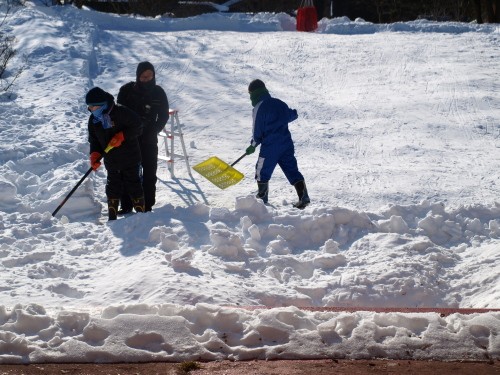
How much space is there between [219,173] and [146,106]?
131 cm

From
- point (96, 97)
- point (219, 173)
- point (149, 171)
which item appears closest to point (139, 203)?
point (149, 171)

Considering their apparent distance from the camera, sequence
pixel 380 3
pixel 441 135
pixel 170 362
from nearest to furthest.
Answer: pixel 170 362 < pixel 441 135 < pixel 380 3

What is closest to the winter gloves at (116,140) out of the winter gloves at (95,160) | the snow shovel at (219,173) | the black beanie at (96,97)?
the winter gloves at (95,160)

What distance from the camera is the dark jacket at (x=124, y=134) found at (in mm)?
8461

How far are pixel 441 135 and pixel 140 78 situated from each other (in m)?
4.92

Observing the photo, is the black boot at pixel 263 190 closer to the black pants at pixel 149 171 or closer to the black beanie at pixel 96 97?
the black pants at pixel 149 171

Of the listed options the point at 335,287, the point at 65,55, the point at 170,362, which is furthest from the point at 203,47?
the point at 170,362

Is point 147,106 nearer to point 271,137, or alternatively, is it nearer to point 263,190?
point 271,137

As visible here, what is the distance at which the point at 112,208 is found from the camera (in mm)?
8805

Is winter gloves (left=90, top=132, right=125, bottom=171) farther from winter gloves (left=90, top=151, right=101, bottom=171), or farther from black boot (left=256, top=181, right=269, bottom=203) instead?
black boot (left=256, top=181, right=269, bottom=203)

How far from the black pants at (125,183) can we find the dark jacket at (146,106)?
1.79ft

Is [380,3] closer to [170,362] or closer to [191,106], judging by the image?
[191,106]

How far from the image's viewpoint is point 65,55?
1509 cm

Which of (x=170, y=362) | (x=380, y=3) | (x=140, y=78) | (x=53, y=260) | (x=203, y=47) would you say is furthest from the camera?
(x=380, y=3)
